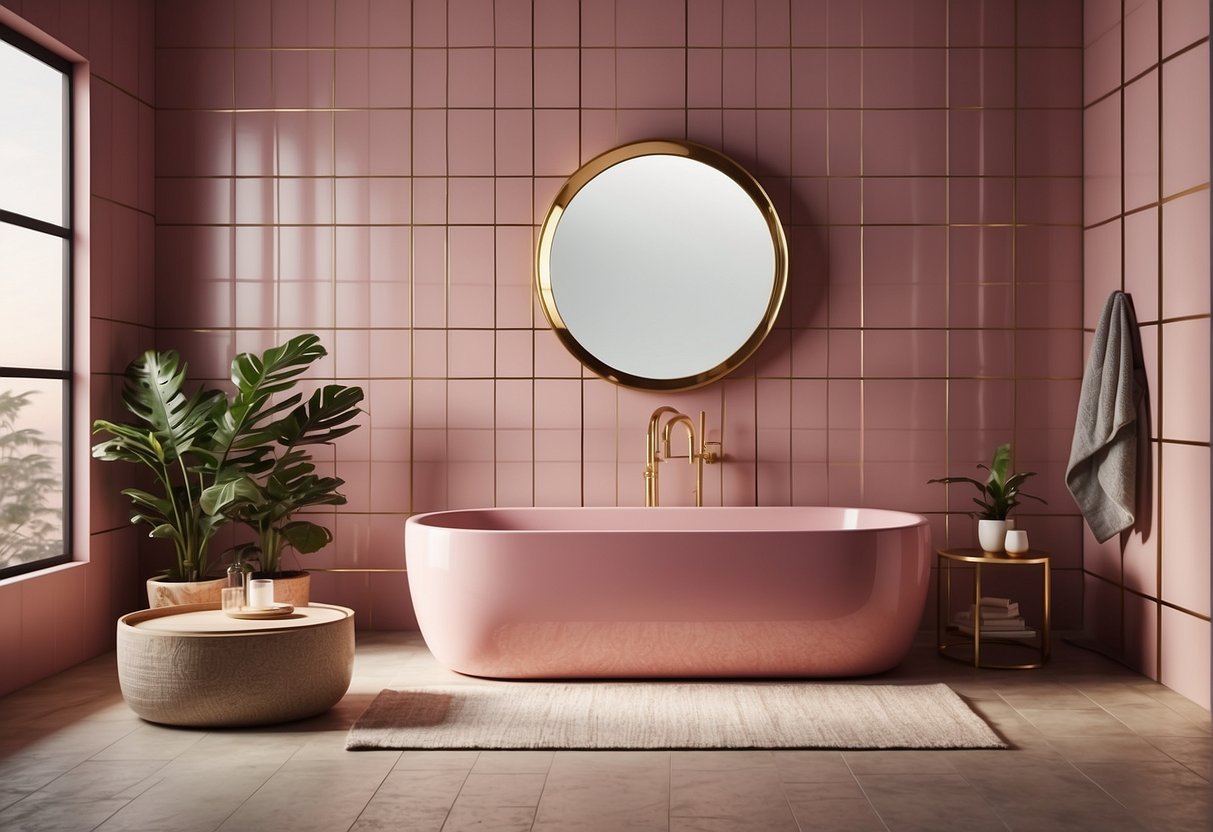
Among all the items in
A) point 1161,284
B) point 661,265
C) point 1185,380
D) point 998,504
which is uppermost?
point 661,265

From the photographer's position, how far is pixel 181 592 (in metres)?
3.89

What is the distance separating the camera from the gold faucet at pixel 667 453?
14.0 feet

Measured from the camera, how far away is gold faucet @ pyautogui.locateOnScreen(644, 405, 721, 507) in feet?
14.0

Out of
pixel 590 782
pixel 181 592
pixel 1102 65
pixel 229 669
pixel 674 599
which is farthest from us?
pixel 1102 65

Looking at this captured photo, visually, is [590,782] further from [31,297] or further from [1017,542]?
[31,297]

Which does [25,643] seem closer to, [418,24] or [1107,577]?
[418,24]

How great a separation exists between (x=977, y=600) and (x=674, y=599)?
114 cm

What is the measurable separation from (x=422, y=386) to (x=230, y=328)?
2.70 feet

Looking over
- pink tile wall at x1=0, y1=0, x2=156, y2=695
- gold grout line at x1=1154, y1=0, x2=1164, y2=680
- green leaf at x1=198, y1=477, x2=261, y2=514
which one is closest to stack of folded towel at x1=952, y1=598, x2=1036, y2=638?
gold grout line at x1=1154, y1=0, x2=1164, y2=680

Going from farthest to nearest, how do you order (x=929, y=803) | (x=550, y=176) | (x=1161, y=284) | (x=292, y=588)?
(x=550, y=176) < (x=292, y=588) < (x=1161, y=284) < (x=929, y=803)

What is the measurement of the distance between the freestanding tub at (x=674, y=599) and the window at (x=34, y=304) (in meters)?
1.36

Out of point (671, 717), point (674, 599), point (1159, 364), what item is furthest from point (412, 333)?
point (1159, 364)

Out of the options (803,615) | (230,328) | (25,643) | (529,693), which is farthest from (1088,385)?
(25,643)

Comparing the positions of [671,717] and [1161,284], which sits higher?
[1161,284]
